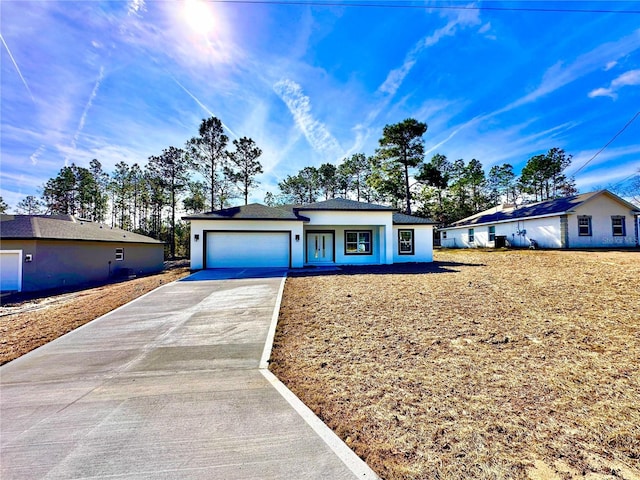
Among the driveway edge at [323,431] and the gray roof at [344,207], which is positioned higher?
the gray roof at [344,207]

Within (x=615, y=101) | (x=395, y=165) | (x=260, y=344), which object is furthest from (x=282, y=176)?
(x=260, y=344)

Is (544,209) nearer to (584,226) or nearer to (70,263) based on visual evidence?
(584,226)

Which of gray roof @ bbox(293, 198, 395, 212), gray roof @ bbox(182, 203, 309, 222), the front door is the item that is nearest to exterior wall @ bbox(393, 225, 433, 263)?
gray roof @ bbox(293, 198, 395, 212)

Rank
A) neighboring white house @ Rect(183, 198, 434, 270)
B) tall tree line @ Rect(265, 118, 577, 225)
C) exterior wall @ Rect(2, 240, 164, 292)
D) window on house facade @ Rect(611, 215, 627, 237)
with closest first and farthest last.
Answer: exterior wall @ Rect(2, 240, 164, 292)
neighboring white house @ Rect(183, 198, 434, 270)
window on house facade @ Rect(611, 215, 627, 237)
tall tree line @ Rect(265, 118, 577, 225)

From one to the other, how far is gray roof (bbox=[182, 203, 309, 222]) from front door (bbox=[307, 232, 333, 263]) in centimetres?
188

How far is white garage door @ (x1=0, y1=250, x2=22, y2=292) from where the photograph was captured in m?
13.1

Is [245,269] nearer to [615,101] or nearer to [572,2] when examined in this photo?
[572,2]

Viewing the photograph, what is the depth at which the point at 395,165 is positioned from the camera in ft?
96.0

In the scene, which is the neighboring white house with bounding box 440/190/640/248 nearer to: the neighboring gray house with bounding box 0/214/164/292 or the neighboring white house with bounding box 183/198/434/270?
the neighboring white house with bounding box 183/198/434/270

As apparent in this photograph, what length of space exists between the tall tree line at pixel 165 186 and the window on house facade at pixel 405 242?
62.4ft

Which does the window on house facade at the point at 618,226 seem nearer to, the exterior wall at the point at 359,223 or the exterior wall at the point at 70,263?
the exterior wall at the point at 359,223

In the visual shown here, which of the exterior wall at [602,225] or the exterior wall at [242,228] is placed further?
the exterior wall at [602,225]

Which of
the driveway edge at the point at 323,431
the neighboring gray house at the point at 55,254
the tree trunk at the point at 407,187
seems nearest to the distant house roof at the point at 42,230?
the neighboring gray house at the point at 55,254

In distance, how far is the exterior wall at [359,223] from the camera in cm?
1553
